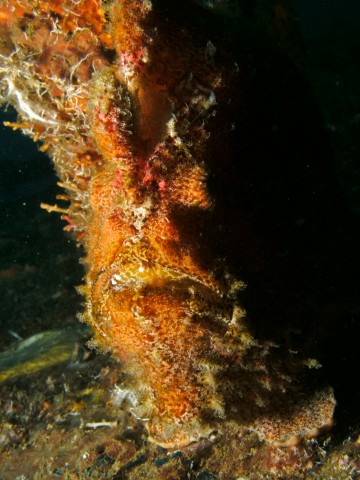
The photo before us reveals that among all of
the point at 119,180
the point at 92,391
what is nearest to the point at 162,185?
the point at 119,180

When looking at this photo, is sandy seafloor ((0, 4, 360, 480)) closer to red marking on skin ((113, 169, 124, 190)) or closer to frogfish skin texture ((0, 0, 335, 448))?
frogfish skin texture ((0, 0, 335, 448))

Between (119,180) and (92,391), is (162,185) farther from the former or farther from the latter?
(92,391)

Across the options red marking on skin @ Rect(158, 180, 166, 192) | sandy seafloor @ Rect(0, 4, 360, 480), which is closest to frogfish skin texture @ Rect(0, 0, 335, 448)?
red marking on skin @ Rect(158, 180, 166, 192)

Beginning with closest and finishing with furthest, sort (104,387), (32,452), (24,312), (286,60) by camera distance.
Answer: (286,60), (32,452), (104,387), (24,312)

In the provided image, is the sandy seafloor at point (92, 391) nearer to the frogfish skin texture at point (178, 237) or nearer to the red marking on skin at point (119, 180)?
the frogfish skin texture at point (178, 237)

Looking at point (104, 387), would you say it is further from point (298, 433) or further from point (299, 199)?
point (299, 199)

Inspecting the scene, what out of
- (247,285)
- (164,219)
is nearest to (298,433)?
(247,285)
